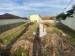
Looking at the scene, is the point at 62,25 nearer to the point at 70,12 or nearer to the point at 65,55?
the point at 70,12

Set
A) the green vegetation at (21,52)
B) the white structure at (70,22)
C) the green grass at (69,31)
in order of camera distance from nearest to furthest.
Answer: the green vegetation at (21,52) < the green grass at (69,31) < the white structure at (70,22)

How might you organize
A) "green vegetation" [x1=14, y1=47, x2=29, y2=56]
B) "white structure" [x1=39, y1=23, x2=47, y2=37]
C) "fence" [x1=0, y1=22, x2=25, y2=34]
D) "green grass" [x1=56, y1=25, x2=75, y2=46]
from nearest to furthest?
"green vegetation" [x1=14, y1=47, x2=29, y2=56] → "white structure" [x1=39, y1=23, x2=47, y2=37] → "green grass" [x1=56, y1=25, x2=75, y2=46] → "fence" [x1=0, y1=22, x2=25, y2=34]

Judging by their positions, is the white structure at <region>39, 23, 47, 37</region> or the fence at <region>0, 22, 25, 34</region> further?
the fence at <region>0, 22, 25, 34</region>

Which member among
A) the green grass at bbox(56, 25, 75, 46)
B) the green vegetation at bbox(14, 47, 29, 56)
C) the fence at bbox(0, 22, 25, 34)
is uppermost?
the fence at bbox(0, 22, 25, 34)

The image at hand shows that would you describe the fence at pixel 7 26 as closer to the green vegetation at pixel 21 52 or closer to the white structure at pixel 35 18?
the white structure at pixel 35 18

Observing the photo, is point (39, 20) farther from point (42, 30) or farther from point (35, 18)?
point (42, 30)

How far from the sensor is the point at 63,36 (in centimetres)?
750

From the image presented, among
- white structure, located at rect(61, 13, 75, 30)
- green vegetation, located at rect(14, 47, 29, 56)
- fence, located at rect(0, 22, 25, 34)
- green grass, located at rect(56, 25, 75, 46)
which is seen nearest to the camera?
green vegetation, located at rect(14, 47, 29, 56)

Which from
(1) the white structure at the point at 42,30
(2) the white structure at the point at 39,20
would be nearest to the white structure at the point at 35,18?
(2) the white structure at the point at 39,20

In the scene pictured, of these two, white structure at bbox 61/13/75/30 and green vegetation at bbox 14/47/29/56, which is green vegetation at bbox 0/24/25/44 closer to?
green vegetation at bbox 14/47/29/56

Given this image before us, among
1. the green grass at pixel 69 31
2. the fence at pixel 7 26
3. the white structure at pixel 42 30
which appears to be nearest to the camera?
the white structure at pixel 42 30

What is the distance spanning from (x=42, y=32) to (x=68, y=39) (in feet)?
2.42

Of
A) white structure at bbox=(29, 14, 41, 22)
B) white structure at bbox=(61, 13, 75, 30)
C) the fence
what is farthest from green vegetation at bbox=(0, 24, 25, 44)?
white structure at bbox=(61, 13, 75, 30)

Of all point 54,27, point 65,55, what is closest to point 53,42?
point 65,55
